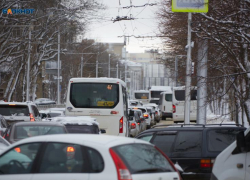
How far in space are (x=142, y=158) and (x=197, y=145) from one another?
4769 millimetres

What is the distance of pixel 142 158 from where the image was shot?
7574 mm

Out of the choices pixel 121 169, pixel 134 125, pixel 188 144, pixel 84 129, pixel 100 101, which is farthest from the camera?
pixel 134 125

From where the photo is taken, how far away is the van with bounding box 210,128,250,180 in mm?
7906

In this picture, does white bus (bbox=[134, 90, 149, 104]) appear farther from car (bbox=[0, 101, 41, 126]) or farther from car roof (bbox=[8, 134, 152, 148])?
car roof (bbox=[8, 134, 152, 148])

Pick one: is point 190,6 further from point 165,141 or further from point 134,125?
point 134,125

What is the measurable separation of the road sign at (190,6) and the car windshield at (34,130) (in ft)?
15.5

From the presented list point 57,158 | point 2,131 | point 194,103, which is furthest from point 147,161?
point 194,103

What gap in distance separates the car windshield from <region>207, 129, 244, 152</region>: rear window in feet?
14.9

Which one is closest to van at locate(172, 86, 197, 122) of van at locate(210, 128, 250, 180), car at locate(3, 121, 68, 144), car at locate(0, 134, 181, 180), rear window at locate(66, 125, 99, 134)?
rear window at locate(66, 125, 99, 134)

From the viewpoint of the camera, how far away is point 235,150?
8148mm

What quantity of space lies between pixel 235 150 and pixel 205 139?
3982 millimetres

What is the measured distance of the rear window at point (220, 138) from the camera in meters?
12.1
